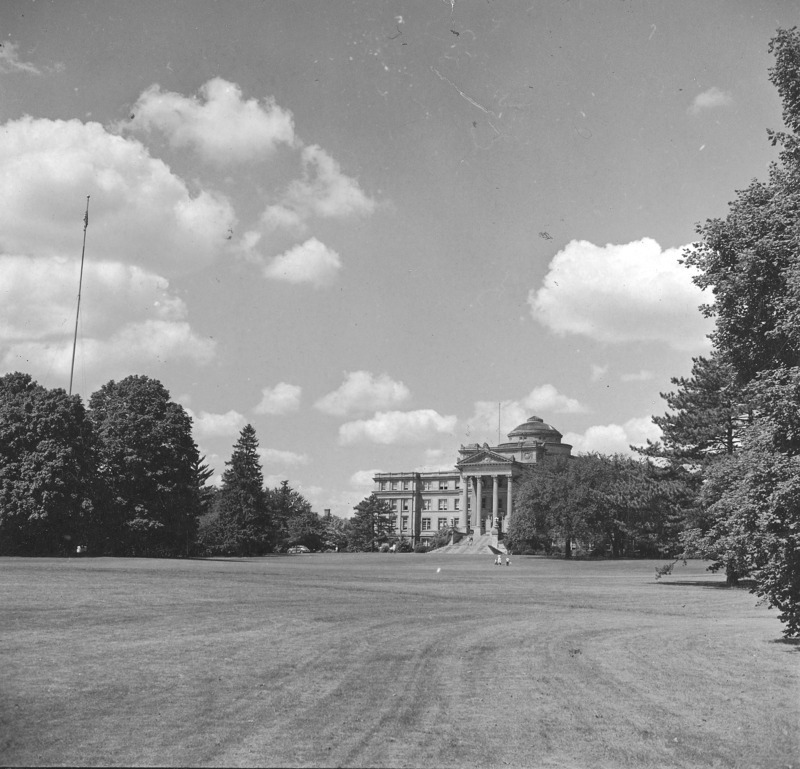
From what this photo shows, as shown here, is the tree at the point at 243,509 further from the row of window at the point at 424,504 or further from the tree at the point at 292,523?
the row of window at the point at 424,504

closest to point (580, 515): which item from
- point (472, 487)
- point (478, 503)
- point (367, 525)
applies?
point (367, 525)

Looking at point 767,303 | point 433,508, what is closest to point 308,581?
point 767,303

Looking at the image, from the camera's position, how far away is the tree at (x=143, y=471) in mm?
61500

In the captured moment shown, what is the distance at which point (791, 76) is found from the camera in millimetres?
18969

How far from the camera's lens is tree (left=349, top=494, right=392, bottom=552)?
407 ft

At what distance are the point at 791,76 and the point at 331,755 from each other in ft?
59.9

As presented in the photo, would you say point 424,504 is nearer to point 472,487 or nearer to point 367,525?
point 472,487

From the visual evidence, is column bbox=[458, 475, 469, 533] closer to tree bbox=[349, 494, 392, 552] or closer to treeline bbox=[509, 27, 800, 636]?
tree bbox=[349, 494, 392, 552]

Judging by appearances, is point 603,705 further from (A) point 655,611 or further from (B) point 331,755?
(A) point 655,611

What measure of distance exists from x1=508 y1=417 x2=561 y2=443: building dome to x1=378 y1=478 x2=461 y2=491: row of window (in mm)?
17323

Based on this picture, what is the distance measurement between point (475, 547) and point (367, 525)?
18.7 m

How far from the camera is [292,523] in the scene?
392ft

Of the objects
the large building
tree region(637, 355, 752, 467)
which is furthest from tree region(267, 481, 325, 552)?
tree region(637, 355, 752, 467)

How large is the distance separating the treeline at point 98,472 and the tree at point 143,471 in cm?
8
